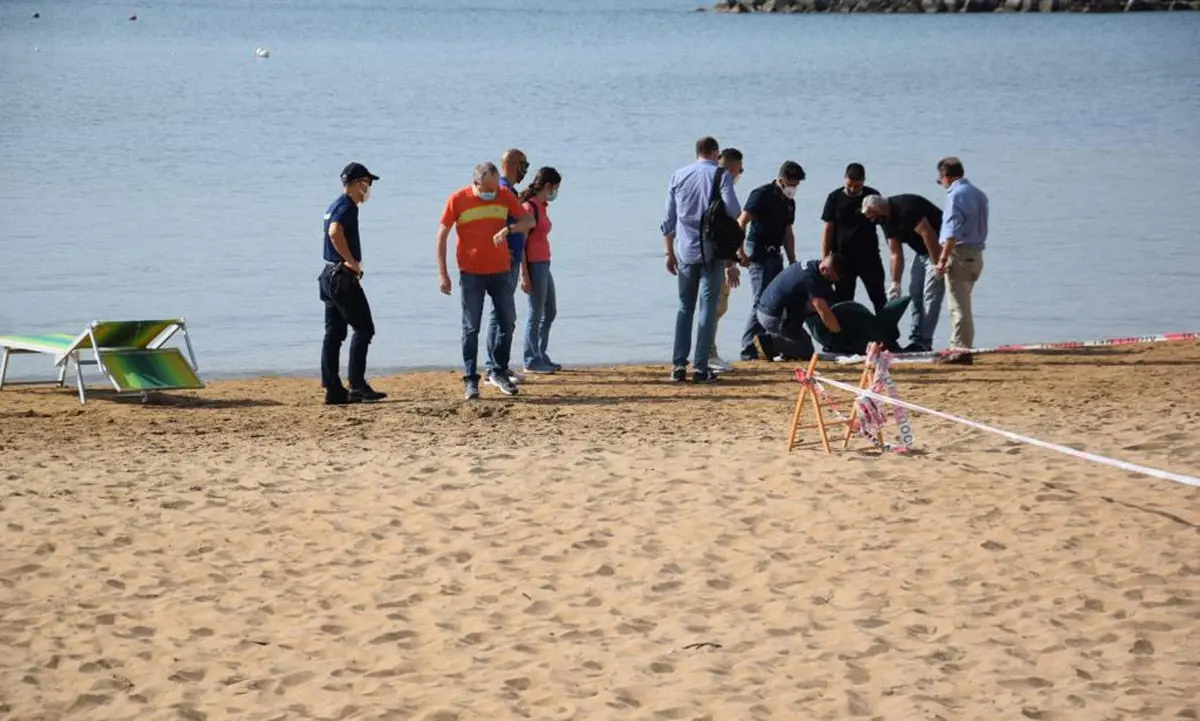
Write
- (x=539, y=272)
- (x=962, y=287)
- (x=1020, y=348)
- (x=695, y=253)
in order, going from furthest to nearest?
(x=1020, y=348) < (x=962, y=287) < (x=539, y=272) < (x=695, y=253)

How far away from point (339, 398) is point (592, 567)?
4.16 metres

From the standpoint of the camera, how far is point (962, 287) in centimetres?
1348

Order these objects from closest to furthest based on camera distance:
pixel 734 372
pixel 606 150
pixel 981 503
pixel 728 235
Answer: pixel 981 503, pixel 728 235, pixel 734 372, pixel 606 150

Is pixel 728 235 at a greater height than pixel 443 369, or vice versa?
pixel 728 235

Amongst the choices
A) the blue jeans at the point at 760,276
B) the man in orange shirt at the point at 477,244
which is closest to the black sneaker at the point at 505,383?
the man in orange shirt at the point at 477,244

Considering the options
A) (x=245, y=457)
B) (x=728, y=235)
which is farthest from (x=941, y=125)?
(x=245, y=457)

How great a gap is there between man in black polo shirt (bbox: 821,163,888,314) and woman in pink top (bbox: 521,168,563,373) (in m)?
2.09

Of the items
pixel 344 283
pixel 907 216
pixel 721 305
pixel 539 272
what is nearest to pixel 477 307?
pixel 344 283

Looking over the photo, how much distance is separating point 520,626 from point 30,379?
809 cm

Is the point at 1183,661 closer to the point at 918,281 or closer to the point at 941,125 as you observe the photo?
the point at 918,281

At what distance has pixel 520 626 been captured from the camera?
7391mm

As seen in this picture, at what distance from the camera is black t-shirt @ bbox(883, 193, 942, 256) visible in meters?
13.7

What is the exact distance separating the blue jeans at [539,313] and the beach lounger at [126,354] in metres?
2.42

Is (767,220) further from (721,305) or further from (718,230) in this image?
(718,230)
